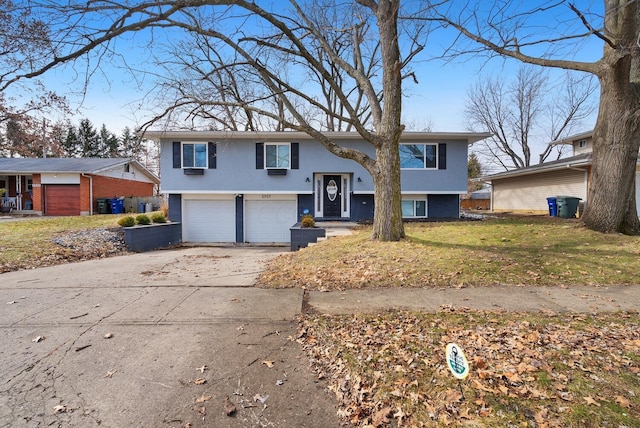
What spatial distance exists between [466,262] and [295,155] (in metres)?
10.0

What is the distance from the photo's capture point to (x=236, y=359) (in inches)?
120

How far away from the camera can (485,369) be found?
257cm

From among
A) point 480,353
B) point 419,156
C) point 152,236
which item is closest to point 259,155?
point 152,236

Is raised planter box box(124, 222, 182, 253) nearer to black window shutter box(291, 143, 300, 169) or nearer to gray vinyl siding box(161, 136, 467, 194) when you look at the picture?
gray vinyl siding box(161, 136, 467, 194)

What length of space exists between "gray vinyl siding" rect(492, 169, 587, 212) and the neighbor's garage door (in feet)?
A: 95.0

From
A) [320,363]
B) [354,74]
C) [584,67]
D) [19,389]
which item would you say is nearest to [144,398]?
[19,389]

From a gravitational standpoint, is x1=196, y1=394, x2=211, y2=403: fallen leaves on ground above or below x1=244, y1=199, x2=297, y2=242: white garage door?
below

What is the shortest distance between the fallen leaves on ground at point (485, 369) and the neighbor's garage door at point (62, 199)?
78.0 feet

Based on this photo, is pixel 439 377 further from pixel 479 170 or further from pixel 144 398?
pixel 479 170

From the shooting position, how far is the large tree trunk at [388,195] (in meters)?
7.78

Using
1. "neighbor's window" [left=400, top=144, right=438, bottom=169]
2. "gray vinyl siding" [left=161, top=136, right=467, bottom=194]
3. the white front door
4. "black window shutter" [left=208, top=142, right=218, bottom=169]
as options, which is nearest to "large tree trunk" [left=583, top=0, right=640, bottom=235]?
"gray vinyl siding" [left=161, top=136, right=467, bottom=194]

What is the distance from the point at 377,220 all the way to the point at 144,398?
6227 millimetres

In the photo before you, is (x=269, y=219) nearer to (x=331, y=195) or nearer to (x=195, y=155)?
(x=331, y=195)

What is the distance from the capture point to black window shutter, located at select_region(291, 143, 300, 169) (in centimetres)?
1454
